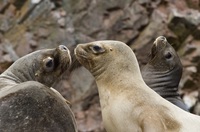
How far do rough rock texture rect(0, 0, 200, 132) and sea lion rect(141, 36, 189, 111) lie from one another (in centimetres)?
1127

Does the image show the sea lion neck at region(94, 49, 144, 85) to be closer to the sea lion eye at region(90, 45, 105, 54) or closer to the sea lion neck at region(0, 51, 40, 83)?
the sea lion eye at region(90, 45, 105, 54)

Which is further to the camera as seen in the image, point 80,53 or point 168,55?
point 168,55

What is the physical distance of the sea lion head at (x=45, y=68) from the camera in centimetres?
755

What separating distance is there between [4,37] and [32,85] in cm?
1601

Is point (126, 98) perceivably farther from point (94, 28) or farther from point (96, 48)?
point (94, 28)

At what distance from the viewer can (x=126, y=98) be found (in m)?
7.03

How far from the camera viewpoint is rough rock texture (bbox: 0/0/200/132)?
21.4m

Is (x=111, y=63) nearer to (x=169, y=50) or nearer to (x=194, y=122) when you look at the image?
(x=194, y=122)

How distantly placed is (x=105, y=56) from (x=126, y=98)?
72cm

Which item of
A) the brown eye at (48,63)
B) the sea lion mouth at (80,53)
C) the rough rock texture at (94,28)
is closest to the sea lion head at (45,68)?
the brown eye at (48,63)

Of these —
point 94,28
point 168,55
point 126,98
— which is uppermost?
point 126,98

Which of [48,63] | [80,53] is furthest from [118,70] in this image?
[48,63]

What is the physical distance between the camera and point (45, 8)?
22375 millimetres

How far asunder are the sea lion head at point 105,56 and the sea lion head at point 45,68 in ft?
0.73
